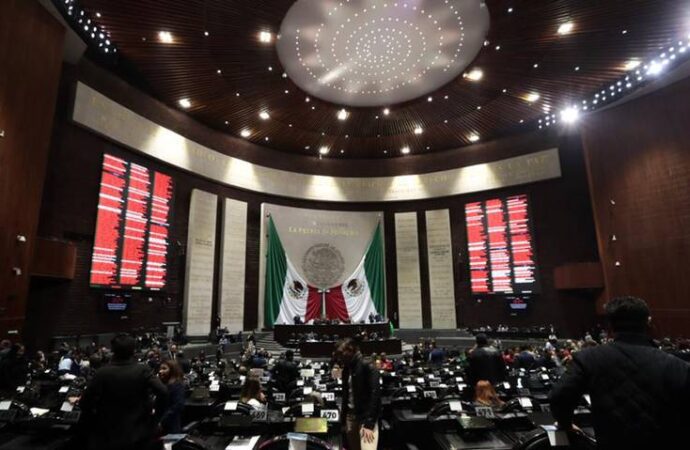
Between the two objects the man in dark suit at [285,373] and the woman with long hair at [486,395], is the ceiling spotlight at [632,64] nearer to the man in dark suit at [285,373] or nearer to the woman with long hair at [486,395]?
the woman with long hair at [486,395]

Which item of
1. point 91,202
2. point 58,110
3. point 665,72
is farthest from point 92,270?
point 665,72

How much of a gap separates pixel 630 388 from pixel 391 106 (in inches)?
589

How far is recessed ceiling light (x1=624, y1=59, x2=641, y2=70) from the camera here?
1230 centimetres

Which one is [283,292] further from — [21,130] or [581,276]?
[581,276]

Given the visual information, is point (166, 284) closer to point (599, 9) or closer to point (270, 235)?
point (270, 235)

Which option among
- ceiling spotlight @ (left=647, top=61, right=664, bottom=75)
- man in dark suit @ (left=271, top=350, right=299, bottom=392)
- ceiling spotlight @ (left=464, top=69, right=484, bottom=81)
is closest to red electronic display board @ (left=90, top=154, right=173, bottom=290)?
man in dark suit @ (left=271, top=350, right=299, bottom=392)

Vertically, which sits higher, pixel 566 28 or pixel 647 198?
pixel 566 28

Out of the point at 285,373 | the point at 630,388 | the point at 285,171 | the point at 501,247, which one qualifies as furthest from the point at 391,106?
the point at 630,388

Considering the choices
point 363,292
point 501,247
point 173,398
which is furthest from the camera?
point 363,292

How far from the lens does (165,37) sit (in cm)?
1092

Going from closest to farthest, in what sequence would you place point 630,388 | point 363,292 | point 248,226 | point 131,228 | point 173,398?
point 630,388 → point 173,398 → point 131,228 → point 248,226 → point 363,292

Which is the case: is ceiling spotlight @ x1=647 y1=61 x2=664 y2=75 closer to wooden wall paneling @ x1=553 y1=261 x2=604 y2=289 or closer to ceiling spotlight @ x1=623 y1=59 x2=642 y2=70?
ceiling spotlight @ x1=623 y1=59 x2=642 y2=70

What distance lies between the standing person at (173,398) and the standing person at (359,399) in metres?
1.53

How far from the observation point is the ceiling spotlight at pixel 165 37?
10750mm
